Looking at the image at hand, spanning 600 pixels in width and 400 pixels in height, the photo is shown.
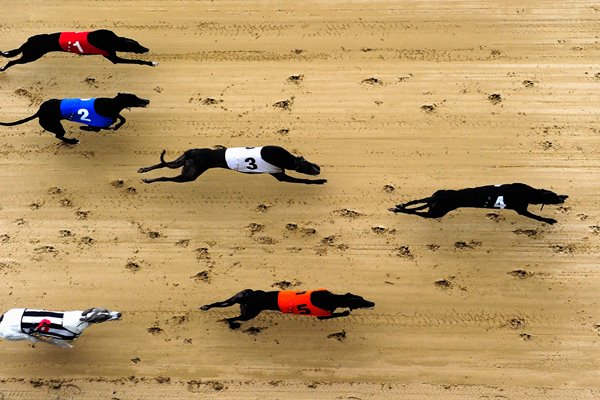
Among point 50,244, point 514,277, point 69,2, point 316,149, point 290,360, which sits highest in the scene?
point 69,2

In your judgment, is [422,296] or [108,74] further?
[108,74]

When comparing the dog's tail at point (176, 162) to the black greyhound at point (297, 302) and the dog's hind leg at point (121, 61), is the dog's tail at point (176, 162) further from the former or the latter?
the black greyhound at point (297, 302)

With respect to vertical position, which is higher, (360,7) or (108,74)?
(360,7)

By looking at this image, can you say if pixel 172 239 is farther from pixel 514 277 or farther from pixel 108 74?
pixel 514 277

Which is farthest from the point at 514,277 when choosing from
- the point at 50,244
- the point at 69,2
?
the point at 69,2

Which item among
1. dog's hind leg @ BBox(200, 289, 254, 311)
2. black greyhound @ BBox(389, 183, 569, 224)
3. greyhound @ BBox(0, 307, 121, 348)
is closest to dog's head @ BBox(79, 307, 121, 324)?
greyhound @ BBox(0, 307, 121, 348)

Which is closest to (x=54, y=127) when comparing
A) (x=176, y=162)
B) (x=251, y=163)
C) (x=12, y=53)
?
(x=12, y=53)

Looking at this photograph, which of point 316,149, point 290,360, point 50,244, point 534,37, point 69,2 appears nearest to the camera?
point 290,360
